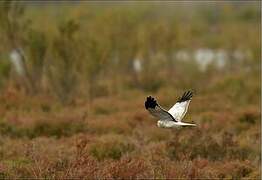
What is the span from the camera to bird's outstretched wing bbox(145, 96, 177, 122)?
697 cm

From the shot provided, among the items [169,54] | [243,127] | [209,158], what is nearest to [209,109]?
[243,127]

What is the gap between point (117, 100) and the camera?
1792 centimetres

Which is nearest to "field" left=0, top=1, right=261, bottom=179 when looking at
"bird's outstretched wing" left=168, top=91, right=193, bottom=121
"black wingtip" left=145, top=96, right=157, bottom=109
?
"bird's outstretched wing" left=168, top=91, right=193, bottom=121

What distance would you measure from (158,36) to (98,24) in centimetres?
307

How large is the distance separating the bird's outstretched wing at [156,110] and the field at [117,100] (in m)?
1.68

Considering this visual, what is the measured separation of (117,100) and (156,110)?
10831 millimetres

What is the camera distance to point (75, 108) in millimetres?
16141

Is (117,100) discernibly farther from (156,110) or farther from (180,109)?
(156,110)

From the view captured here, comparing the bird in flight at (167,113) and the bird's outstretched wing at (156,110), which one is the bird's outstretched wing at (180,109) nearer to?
the bird in flight at (167,113)

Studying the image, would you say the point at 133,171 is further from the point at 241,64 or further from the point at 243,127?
the point at 241,64

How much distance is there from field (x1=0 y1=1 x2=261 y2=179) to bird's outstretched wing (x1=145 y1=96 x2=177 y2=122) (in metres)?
1.68

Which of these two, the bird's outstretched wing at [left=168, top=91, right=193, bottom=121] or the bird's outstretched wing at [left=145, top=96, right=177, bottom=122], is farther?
the bird's outstretched wing at [left=168, top=91, right=193, bottom=121]

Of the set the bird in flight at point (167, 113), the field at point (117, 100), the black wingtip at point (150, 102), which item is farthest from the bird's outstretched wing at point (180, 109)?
the field at point (117, 100)

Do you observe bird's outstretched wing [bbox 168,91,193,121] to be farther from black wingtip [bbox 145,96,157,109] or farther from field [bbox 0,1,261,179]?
field [bbox 0,1,261,179]
